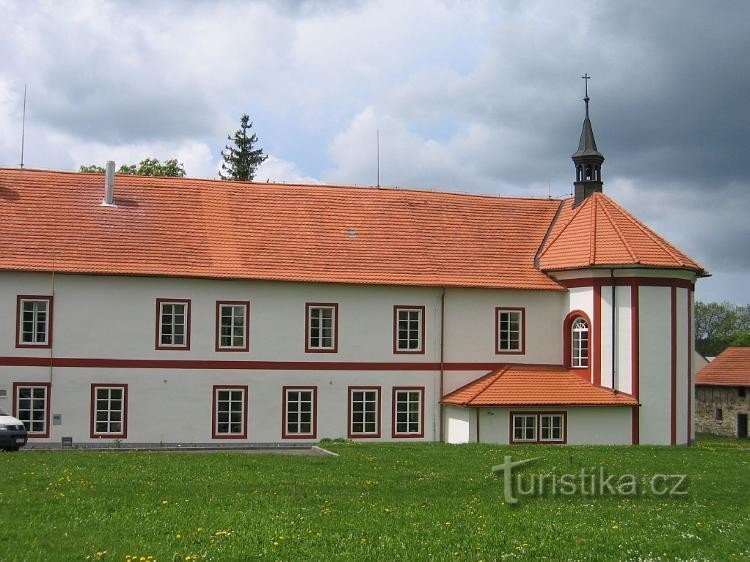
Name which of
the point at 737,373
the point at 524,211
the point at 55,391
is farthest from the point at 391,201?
the point at 737,373

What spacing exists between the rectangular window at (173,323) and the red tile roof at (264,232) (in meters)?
1.03

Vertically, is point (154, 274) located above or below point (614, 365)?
above

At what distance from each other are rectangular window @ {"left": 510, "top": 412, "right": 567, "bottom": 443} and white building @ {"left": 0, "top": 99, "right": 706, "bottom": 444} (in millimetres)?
47

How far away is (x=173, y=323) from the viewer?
3075 centimetres

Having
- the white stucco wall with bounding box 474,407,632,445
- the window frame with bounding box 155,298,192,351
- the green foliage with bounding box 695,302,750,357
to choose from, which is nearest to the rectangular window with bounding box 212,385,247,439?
the window frame with bounding box 155,298,192,351

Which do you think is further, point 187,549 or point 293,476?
point 293,476

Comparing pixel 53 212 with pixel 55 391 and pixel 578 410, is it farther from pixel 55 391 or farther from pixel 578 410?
pixel 578 410

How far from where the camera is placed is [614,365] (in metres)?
32.3

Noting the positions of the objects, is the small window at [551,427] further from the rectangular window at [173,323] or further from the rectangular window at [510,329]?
the rectangular window at [173,323]

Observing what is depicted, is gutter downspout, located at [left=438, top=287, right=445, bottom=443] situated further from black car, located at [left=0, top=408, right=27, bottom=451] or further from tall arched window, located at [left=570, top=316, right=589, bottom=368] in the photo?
black car, located at [left=0, top=408, right=27, bottom=451]

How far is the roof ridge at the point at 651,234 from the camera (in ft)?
108

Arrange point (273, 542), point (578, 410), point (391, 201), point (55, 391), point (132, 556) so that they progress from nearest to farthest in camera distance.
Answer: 1. point (132, 556)
2. point (273, 542)
3. point (55, 391)
4. point (578, 410)
5. point (391, 201)

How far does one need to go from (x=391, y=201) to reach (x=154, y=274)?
9.64m

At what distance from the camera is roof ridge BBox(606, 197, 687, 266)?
3286cm
